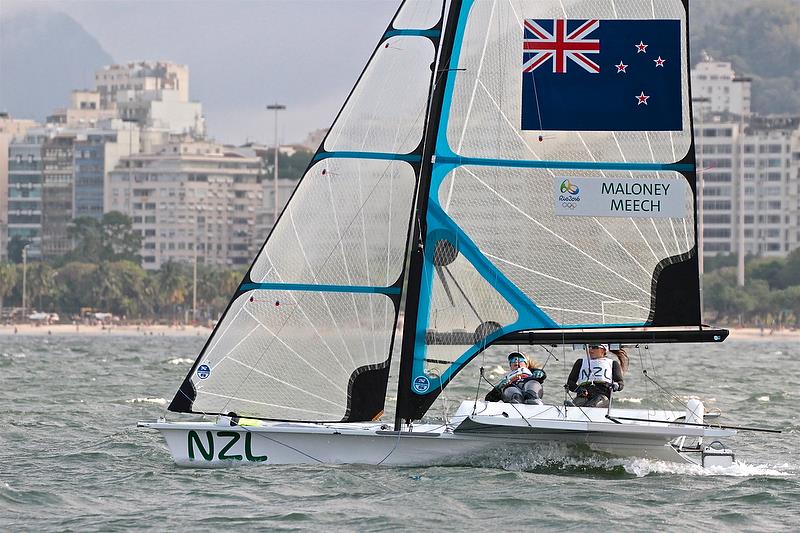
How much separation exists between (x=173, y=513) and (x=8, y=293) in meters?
131

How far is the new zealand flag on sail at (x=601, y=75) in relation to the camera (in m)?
18.6

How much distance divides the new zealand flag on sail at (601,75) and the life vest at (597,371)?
263cm

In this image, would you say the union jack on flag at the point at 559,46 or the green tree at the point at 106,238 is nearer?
the union jack on flag at the point at 559,46

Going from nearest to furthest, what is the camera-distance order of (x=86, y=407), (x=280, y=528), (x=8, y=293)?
(x=280, y=528), (x=86, y=407), (x=8, y=293)

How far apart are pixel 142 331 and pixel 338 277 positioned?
109 metres

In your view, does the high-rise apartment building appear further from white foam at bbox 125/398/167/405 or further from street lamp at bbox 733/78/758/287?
white foam at bbox 125/398/167/405

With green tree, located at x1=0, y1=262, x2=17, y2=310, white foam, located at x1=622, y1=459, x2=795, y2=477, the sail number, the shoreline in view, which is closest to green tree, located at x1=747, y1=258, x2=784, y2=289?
the shoreline

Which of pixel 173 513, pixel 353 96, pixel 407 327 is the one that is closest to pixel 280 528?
pixel 173 513

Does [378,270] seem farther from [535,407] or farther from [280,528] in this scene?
[280,528]

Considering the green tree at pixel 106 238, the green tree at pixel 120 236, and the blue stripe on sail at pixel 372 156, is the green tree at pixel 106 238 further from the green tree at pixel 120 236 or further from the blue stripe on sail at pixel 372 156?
the blue stripe on sail at pixel 372 156

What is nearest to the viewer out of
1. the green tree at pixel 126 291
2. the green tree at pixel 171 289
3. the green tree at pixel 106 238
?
the green tree at pixel 126 291

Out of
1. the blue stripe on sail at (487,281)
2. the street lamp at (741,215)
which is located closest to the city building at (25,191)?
the street lamp at (741,215)

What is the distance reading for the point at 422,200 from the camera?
18703 millimetres

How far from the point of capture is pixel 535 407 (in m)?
18.2
